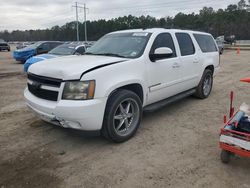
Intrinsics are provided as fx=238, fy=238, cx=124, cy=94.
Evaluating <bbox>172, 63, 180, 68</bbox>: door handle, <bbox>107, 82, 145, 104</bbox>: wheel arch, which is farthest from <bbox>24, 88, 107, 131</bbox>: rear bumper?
<bbox>172, 63, 180, 68</bbox>: door handle

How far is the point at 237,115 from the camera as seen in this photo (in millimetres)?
3568

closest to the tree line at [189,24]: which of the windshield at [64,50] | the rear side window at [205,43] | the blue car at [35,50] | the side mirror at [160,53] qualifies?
the blue car at [35,50]

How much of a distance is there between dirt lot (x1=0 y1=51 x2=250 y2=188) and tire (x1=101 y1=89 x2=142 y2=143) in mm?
188

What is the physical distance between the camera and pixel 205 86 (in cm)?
671

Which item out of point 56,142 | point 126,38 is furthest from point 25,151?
point 126,38

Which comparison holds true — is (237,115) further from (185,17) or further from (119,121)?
(185,17)

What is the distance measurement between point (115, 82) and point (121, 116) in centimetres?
A: 63

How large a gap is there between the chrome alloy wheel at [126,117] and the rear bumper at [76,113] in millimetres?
412

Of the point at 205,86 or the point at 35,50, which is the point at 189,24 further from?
the point at 205,86

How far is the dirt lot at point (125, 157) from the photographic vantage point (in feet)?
9.80

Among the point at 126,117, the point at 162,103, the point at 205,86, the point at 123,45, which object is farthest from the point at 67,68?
the point at 205,86

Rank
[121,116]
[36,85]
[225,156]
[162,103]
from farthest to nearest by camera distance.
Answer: [162,103]
[121,116]
[36,85]
[225,156]

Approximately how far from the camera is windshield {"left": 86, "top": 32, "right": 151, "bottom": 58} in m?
4.34

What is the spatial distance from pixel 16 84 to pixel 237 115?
26.5ft
